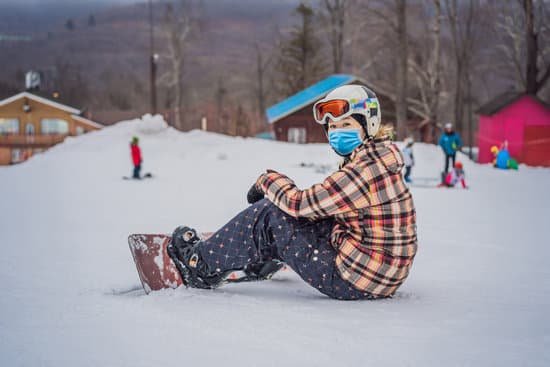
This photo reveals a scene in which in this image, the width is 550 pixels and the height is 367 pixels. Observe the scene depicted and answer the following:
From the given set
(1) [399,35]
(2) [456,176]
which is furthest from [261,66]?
(2) [456,176]

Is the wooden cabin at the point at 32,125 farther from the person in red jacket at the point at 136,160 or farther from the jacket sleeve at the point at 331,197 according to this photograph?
the jacket sleeve at the point at 331,197

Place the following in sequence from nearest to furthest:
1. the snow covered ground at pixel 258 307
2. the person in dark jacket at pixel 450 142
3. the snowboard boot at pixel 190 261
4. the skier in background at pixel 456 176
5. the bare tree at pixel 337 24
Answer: the snow covered ground at pixel 258 307 → the snowboard boot at pixel 190 261 → the skier in background at pixel 456 176 → the person in dark jacket at pixel 450 142 → the bare tree at pixel 337 24

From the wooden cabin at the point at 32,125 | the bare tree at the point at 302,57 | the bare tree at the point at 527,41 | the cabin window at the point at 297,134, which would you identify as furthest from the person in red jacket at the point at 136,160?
the bare tree at the point at 302,57

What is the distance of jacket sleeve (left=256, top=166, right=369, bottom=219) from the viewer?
2326mm

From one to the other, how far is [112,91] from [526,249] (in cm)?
2730

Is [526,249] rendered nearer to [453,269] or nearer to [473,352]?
[453,269]

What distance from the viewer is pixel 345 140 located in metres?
2.47

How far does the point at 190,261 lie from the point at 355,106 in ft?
3.72

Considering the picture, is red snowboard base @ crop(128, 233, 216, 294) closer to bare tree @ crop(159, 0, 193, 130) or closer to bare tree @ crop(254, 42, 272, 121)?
bare tree @ crop(159, 0, 193, 130)

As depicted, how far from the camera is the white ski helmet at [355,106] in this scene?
2.46m

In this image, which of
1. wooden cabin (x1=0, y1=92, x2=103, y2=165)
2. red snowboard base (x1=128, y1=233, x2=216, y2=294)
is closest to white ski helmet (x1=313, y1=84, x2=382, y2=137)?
red snowboard base (x1=128, y1=233, x2=216, y2=294)

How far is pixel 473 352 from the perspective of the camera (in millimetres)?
1908

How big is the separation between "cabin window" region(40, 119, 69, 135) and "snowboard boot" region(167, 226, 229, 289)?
17958 millimetres

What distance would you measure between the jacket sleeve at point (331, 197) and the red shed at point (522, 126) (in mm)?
17859
